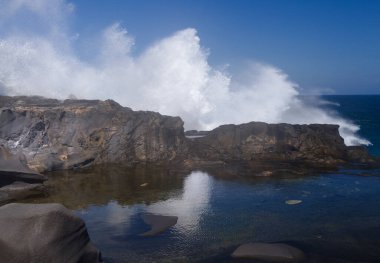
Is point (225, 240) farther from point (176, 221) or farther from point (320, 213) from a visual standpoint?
point (320, 213)

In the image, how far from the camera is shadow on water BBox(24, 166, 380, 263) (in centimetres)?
1633

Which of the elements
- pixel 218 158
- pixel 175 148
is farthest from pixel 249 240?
pixel 175 148

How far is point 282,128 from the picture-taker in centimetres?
3709

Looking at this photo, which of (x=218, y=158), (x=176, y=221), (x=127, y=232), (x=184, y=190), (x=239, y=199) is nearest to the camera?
(x=127, y=232)

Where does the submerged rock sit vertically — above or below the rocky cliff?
below

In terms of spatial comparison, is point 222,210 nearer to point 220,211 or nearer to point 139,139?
point 220,211

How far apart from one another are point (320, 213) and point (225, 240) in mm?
6245

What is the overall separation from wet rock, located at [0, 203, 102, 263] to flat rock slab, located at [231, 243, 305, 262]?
600 cm

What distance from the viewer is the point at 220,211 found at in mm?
21516

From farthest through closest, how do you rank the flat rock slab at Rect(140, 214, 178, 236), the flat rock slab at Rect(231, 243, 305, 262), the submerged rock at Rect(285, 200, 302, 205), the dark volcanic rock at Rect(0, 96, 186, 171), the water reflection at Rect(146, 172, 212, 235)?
the dark volcanic rock at Rect(0, 96, 186, 171)
the submerged rock at Rect(285, 200, 302, 205)
the water reflection at Rect(146, 172, 212, 235)
the flat rock slab at Rect(140, 214, 178, 236)
the flat rock slab at Rect(231, 243, 305, 262)

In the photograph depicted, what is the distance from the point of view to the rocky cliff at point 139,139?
35719mm

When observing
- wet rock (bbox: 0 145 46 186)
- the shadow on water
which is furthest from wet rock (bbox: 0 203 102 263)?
wet rock (bbox: 0 145 46 186)

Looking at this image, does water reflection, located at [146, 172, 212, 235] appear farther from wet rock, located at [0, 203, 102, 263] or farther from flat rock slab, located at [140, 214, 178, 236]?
wet rock, located at [0, 203, 102, 263]

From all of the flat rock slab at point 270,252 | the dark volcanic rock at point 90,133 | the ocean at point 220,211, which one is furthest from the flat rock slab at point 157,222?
the dark volcanic rock at point 90,133
